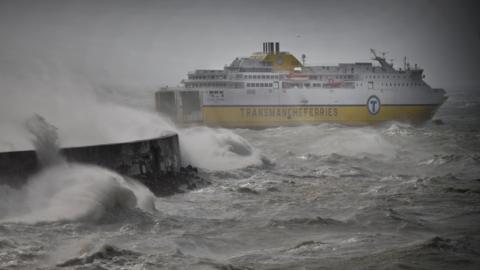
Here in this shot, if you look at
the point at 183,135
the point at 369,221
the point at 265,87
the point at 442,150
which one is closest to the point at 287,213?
the point at 369,221

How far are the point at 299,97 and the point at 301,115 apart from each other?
1.42 meters

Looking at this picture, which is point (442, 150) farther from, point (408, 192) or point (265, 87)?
point (265, 87)

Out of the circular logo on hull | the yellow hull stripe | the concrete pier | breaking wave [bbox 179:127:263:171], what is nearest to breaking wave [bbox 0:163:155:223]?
the concrete pier

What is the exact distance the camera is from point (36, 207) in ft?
36.8

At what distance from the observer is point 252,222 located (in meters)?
11.4

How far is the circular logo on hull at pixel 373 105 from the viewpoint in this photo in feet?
149

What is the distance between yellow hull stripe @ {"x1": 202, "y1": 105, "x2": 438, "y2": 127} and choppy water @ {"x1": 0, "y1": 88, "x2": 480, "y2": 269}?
25.0 m

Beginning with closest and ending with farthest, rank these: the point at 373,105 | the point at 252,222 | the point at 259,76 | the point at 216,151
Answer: the point at 252,222 < the point at 216,151 < the point at 373,105 < the point at 259,76

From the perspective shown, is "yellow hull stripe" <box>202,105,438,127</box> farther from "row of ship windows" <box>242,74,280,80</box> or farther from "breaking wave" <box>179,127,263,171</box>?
"breaking wave" <box>179,127,263,171</box>

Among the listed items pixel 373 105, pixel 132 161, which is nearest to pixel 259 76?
pixel 373 105

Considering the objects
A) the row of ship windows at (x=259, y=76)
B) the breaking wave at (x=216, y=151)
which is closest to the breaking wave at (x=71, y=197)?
the breaking wave at (x=216, y=151)

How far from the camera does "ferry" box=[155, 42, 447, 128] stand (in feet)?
145

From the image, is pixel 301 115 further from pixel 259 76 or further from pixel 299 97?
pixel 259 76

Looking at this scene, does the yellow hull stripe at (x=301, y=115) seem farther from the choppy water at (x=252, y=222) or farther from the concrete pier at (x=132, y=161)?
the concrete pier at (x=132, y=161)
